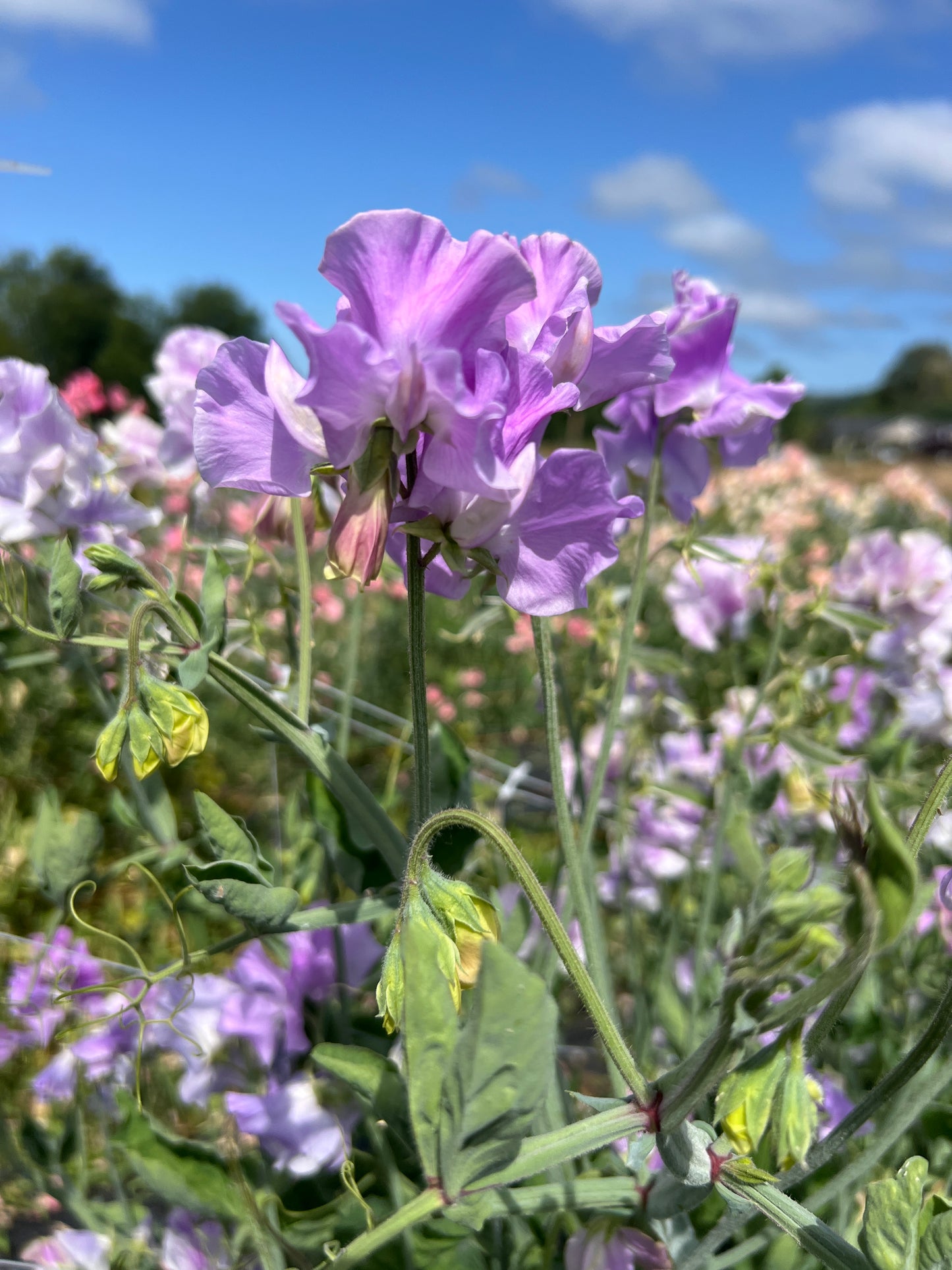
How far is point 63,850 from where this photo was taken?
0.84 meters

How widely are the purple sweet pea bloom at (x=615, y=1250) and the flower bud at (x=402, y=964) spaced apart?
0.29 meters

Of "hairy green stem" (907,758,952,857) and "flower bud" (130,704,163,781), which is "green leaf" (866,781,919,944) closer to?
"hairy green stem" (907,758,952,857)

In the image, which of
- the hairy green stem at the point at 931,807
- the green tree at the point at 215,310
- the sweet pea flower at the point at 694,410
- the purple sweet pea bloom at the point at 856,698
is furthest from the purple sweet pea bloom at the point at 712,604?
the green tree at the point at 215,310

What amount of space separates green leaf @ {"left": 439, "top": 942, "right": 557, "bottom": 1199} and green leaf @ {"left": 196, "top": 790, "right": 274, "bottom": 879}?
0.23 meters

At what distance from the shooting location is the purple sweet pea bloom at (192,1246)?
3.08ft

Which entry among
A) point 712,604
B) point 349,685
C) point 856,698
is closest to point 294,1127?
point 349,685

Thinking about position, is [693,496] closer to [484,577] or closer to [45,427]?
[484,577]

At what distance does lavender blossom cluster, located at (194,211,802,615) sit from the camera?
488mm

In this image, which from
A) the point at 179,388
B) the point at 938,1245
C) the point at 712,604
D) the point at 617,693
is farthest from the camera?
the point at 712,604

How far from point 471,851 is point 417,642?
44cm

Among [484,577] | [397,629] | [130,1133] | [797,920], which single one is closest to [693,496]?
[484,577]

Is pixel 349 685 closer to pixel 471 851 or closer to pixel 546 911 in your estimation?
pixel 471 851

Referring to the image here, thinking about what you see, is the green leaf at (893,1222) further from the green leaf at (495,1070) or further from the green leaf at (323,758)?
the green leaf at (323,758)

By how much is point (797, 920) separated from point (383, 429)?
11.8 inches
